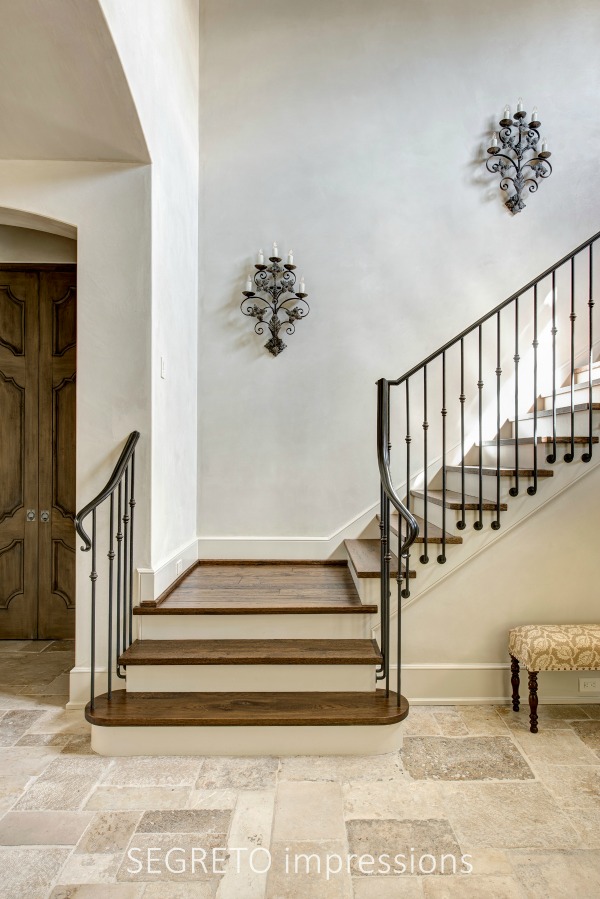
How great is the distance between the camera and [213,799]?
1962 millimetres

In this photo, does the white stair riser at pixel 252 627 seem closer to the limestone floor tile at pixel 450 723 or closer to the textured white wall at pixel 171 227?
the textured white wall at pixel 171 227

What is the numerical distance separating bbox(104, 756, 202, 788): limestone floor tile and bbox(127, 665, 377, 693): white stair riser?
1.00ft

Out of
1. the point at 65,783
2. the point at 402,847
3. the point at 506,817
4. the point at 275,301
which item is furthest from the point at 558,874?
the point at 275,301

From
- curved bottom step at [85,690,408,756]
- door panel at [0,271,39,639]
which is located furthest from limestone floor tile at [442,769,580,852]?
door panel at [0,271,39,639]

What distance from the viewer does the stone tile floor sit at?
1.58 metres

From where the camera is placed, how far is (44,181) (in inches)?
107

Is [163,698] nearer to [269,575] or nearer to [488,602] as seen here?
[269,575]

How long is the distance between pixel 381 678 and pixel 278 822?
872mm

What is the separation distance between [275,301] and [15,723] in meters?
3.01

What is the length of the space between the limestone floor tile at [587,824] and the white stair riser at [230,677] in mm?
915

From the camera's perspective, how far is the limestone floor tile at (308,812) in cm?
178

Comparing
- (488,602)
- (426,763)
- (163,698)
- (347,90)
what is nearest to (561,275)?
(347,90)

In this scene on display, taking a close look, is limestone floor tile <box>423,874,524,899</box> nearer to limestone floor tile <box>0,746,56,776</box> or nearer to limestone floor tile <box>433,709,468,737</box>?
limestone floor tile <box>433,709,468,737</box>

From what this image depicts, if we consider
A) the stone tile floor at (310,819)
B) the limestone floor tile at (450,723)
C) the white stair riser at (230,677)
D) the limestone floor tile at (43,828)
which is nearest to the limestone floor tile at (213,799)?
the stone tile floor at (310,819)
